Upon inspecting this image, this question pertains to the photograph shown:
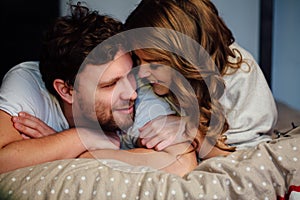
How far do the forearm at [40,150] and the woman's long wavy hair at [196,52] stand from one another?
0.31 metres

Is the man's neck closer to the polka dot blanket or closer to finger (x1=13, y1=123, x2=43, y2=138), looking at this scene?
finger (x1=13, y1=123, x2=43, y2=138)

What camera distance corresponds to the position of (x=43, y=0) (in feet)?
9.22

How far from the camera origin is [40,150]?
1.19 metres

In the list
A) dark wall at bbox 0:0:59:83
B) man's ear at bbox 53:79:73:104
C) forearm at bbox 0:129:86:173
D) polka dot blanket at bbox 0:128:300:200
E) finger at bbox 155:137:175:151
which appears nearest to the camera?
polka dot blanket at bbox 0:128:300:200

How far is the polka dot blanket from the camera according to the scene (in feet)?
3.35

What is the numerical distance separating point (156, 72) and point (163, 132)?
0.17 m

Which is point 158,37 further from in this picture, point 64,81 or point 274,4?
point 274,4

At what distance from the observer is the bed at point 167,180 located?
1021 millimetres

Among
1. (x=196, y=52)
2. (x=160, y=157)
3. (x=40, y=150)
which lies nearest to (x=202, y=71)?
(x=196, y=52)

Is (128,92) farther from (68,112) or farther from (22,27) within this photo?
(22,27)

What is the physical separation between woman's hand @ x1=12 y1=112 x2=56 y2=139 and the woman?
296 mm

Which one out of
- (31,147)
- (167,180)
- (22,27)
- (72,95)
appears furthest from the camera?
(22,27)

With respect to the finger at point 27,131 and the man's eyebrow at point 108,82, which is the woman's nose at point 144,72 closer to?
the man's eyebrow at point 108,82

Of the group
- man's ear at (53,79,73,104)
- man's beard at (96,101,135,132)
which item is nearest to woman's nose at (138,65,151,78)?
man's beard at (96,101,135,132)
